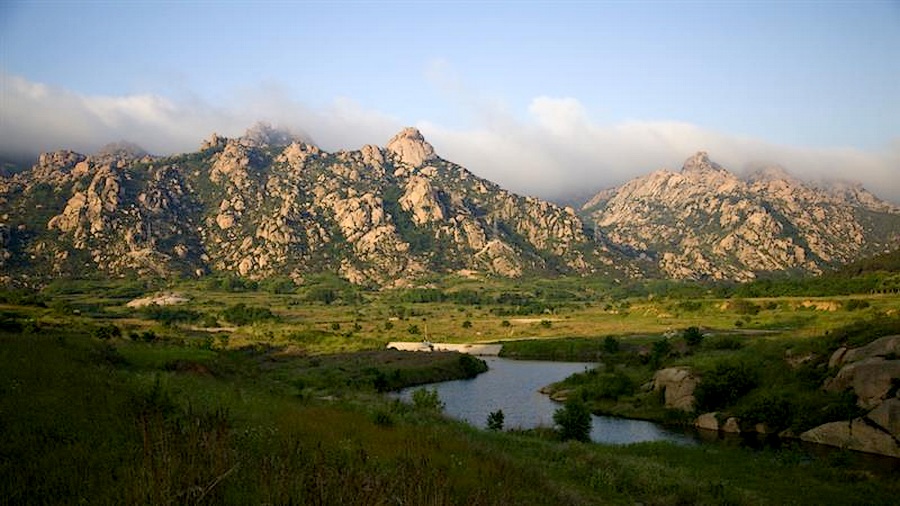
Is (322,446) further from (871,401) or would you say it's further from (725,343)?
(725,343)

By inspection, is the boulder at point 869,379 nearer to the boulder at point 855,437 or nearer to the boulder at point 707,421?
the boulder at point 855,437

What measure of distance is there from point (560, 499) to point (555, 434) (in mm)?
35598

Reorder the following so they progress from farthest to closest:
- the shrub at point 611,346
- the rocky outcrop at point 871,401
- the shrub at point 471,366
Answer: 1. the shrub at point 611,346
2. the shrub at point 471,366
3. the rocky outcrop at point 871,401

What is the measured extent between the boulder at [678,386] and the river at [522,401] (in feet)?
15.3

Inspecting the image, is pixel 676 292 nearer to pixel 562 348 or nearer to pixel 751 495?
pixel 562 348

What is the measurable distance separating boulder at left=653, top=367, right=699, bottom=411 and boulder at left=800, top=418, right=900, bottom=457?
561 inches

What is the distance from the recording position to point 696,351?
87.7 meters

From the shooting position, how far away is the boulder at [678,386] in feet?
220

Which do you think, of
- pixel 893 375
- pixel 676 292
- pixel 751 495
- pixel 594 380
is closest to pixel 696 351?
pixel 594 380

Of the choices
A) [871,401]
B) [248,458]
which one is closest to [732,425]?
[871,401]

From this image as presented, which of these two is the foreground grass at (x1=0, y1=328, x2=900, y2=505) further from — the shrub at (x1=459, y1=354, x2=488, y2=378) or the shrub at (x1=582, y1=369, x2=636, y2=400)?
the shrub at (x1=459, y1=354, x2=488, y2=378)

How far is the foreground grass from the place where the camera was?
8.70 metres

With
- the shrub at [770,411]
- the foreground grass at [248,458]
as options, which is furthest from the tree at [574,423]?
the shrub at [770,411]

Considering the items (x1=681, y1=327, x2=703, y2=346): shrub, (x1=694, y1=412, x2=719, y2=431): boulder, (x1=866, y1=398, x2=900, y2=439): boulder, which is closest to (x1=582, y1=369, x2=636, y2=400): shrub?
(x1=694, y1=412, x2=719, y2=431): boulder
